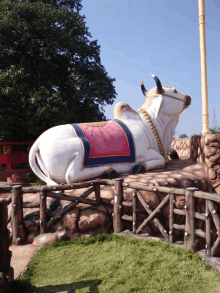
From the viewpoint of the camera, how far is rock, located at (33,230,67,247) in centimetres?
327

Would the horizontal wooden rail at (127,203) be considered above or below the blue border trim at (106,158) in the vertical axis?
below

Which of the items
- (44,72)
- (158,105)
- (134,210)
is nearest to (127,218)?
(134,210)

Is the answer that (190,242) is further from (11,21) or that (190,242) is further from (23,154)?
(11,21)

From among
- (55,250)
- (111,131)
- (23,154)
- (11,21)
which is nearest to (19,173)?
(23,154)

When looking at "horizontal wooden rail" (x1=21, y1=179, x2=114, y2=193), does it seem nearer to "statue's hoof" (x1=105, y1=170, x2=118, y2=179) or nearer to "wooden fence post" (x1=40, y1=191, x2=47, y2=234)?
"wooden fence post" (x1=40, y1=191, x2=47, y2=234)

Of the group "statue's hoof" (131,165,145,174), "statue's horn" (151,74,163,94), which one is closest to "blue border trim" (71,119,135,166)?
"statue's hoof" (131,165,145,174)

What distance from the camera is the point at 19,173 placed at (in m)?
9.12

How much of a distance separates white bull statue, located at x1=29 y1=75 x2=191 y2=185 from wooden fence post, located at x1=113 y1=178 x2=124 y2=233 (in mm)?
719

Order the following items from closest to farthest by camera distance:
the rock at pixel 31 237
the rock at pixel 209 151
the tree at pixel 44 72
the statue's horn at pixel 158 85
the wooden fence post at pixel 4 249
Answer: the wooden fence post at pixel 4 249 → the rock at pixel 31 237 → the rock at pixel 209 151 → the statue's horn at pixel 158 85 → the tree at pixel 44 72

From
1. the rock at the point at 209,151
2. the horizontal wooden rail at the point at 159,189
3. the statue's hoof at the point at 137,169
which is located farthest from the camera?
the rock at the point at 209,151

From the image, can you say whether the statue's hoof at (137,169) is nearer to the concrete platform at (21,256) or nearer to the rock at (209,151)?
the rock at (209,151)

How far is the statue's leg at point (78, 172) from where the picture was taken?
4.03 meters

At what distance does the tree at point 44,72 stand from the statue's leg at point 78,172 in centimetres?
434

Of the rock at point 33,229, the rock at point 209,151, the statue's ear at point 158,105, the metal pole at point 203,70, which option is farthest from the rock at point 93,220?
the metal pole at point 203,70
